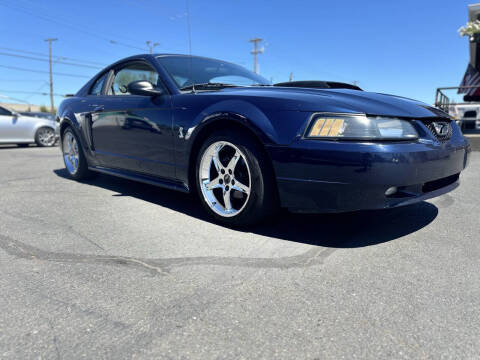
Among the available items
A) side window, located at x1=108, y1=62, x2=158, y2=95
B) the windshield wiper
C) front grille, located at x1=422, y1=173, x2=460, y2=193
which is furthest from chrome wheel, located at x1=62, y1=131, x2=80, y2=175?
front grille, located at x1=422, y1=173, x2=460, y2=193

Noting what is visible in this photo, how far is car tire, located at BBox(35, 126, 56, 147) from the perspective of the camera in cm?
1137

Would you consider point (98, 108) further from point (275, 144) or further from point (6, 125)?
point (6, 125)

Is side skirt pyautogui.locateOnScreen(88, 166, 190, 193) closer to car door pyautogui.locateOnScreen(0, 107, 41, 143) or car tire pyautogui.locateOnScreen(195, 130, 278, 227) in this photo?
car tire pyautogui.locateOnScreen(195, 130, 278, 227)

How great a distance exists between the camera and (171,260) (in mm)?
2152

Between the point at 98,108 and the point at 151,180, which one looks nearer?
the point at 151,180

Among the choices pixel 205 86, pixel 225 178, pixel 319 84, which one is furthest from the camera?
pixel 205 86

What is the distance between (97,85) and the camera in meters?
4.39

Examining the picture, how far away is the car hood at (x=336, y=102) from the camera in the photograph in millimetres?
2289

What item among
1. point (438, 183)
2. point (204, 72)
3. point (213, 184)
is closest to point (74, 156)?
point (204, 72)

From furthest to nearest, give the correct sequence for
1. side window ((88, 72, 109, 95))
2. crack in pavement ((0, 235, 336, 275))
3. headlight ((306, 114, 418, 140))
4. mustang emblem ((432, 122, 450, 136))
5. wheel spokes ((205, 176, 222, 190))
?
side window ((88, 72, 109, 95)) < wheel spokes ((205, 176, 222, 190)) < mustang emblem ((432, 122, 450, 136)) < headlight ((306, 114, 418, 140)) < crack in pavement ((0, 235, 336, 275))

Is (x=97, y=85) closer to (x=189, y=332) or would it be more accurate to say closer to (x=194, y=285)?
(x=194, y=285)

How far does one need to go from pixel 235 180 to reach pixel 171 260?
31.3 inches

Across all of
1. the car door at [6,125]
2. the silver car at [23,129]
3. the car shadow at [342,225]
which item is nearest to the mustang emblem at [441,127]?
the car shadow at [342,225]

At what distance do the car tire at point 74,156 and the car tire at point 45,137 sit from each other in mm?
7366
